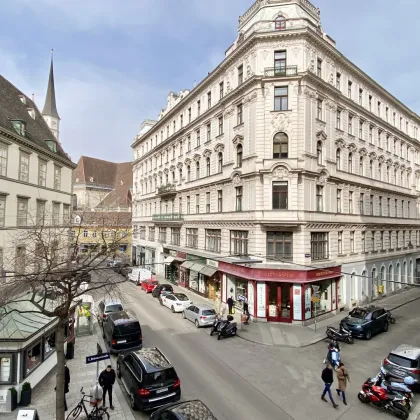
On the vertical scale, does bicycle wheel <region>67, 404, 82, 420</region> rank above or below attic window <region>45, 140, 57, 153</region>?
below

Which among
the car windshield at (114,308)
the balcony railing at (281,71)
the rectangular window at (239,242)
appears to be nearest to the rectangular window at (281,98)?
the balcony railing at (281,71)

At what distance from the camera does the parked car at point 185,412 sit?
866 cm

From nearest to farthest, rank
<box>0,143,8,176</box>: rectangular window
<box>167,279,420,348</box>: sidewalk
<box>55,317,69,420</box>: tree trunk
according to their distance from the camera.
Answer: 1. <box>55,317,69,420</box>: tree trunk
2. <box>167,279,420,348</box>: sidewalk
3. <box>0,143,8,176</box>: rectangular window

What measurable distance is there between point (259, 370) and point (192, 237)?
20.0m

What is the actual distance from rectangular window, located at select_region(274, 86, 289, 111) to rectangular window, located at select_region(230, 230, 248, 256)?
9.93 meters

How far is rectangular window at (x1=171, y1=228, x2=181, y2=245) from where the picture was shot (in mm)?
37125

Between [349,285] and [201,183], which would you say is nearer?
[349,285]

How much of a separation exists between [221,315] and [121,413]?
13111 millimetres

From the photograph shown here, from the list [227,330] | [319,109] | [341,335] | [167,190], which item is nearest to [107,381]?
[227,330]

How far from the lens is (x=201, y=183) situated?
31688mm

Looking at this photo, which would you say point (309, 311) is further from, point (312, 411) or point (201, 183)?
point (201, 183)

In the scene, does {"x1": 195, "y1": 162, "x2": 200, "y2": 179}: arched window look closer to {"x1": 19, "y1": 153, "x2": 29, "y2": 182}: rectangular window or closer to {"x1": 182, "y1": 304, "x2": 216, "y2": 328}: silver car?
{"x1": 182, "y1": 304, "x2": 216, "y2": 328}: silver car

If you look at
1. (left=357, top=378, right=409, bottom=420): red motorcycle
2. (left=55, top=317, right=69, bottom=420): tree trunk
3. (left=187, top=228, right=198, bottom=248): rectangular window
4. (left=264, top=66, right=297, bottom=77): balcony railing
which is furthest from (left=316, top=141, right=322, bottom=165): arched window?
(left=55, top=317, right=69, bottom=420): tree trunk

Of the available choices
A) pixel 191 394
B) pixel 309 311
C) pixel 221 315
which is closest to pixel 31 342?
pixel 191 394
